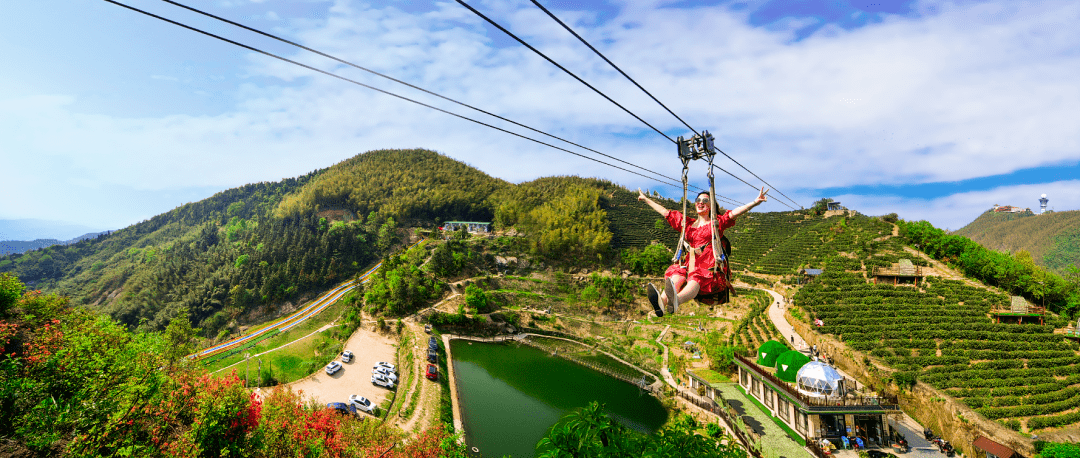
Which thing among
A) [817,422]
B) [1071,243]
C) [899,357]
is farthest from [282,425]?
[1071,243]

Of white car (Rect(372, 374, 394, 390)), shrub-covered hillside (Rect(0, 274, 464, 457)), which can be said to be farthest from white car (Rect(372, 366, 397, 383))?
shrub-covered hillside (Rect(0, 274, 464, 457))

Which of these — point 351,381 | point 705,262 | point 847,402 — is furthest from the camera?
point 351,381

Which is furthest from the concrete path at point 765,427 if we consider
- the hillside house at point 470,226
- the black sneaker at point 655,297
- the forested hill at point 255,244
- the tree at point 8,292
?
the hillside house at point 470,226

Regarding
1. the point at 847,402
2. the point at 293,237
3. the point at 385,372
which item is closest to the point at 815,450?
the point at 847,402

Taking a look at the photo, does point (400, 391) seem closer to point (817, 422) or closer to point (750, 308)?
point (817, 422)

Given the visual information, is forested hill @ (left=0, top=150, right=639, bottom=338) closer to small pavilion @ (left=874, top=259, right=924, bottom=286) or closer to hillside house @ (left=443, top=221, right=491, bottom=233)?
hillside house @ (left=443, top=221, right=491, bottom=233)

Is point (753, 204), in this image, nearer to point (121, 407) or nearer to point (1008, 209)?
point (121, 407)

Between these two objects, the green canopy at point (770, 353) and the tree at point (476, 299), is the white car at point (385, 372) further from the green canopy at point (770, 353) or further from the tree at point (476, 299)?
the green canopy at point (770, 353)
